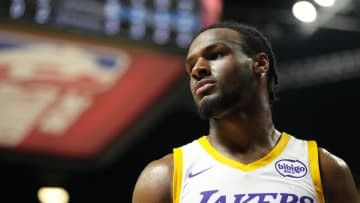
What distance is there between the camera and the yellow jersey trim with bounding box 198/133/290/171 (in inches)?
95.5

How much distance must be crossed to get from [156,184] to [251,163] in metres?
0.33

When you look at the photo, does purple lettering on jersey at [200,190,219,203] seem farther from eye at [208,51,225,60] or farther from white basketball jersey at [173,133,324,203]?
eye at [208,51,225,60]

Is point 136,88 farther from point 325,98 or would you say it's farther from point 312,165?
point 312,165

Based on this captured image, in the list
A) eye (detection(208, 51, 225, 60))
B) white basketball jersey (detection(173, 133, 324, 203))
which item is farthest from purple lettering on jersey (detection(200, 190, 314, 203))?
eye (detection(208, 51, 225, 60))

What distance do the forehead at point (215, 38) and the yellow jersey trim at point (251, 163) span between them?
0.34 meters

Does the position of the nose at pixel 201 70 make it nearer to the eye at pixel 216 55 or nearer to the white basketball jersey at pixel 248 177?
the eye at pixel 216 55

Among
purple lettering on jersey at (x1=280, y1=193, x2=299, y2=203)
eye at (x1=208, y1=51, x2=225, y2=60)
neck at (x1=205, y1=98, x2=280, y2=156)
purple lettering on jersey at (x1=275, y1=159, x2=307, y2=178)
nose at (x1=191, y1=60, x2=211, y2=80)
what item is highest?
eye at (x1=208, y1=51, x2=225, y2=60)

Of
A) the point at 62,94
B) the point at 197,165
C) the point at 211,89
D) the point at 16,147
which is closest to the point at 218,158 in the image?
the point at 197,165

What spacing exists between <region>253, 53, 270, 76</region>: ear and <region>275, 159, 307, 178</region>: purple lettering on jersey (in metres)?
0.36

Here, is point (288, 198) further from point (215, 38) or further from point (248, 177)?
point (215, 38)

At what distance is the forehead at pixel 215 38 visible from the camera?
255 centimetres

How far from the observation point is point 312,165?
8.04ft

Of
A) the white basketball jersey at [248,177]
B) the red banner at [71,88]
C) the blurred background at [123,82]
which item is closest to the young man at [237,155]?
the white basketball jersey at [248,177]

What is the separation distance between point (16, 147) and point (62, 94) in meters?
1.16
